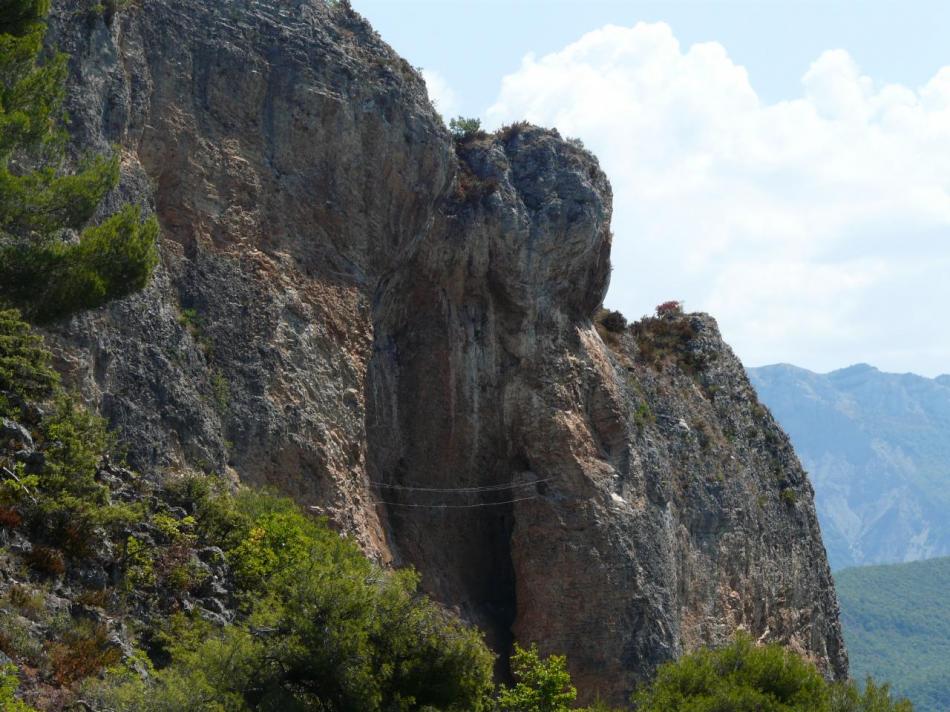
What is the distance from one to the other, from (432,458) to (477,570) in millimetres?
3223

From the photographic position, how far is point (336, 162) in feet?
103

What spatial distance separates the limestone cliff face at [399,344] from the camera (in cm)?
2692

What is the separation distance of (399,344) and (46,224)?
50.2 feet

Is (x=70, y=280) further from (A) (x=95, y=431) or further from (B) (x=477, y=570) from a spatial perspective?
(B) (x=477, y=570)

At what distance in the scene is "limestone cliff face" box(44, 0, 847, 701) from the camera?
26.9m

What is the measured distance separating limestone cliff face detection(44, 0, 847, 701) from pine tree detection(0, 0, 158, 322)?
3.82m

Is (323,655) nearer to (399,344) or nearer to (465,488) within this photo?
(465,488)

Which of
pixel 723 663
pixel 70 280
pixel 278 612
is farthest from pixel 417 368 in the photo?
pixel 278 612

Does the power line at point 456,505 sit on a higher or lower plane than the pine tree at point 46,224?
lower

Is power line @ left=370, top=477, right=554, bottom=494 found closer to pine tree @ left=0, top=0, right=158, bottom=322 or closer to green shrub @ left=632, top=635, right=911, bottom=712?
green shrub @ left=632, top=635, right=911, bottom=712

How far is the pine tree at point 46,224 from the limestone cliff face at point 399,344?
3825 millimetres

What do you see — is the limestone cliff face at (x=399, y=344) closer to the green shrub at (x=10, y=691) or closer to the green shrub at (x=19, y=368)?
the green shrub at (x=19, y=368)

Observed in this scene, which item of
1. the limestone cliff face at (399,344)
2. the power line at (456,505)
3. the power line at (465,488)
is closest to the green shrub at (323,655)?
the limestone cliff face at (399,344)

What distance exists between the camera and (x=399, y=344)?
33.9 m
